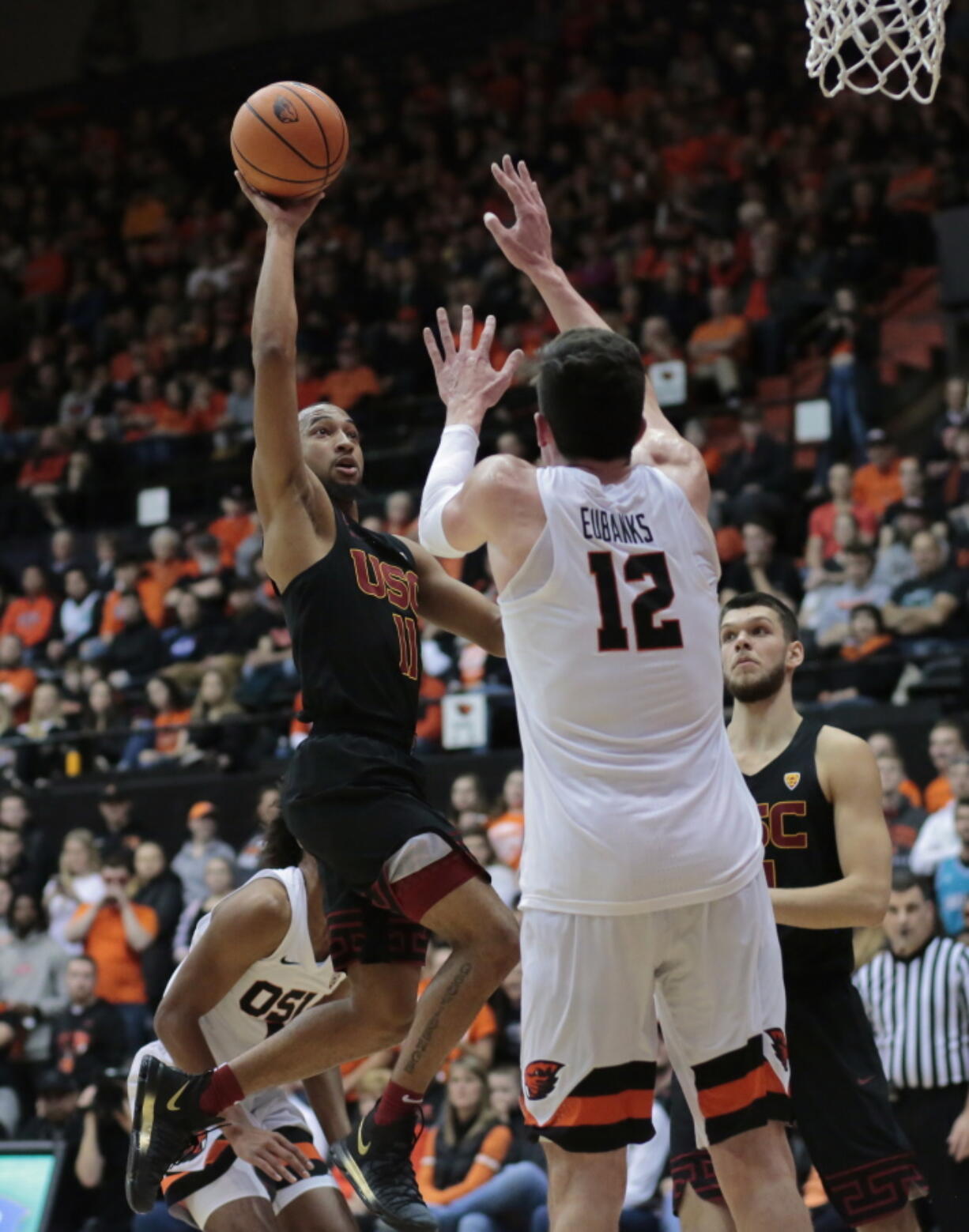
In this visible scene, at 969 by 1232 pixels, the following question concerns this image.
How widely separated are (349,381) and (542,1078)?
1328 cm

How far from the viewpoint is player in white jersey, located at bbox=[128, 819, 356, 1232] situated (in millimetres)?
5316

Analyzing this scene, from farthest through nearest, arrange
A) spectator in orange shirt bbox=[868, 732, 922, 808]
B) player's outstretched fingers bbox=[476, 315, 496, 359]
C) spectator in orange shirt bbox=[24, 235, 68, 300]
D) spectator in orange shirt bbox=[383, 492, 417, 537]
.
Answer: spectator in orange shirt bbox=[24, 235, 68, 300], spectator in orange shirt bbox=[383, 492, 417, 537], spectator in orange shirt bbox=[868, 732, 922, 808], player's outstretched fingers bbox=[476, 315, 496, 359]

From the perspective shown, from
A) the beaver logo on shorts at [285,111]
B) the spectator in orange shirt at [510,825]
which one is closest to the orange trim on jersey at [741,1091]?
the beaver logo on shorts at [285,111]

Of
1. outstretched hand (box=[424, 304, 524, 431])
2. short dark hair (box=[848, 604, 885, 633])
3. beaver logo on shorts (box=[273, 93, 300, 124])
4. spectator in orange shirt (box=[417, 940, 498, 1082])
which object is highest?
beaver logo on shorts (box=[273, 93, 300, 124])

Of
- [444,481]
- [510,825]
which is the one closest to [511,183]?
[444,481]

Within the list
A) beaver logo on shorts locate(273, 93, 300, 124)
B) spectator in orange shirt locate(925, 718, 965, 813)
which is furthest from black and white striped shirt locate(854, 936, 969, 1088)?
beaver logo on shorts locate(273, 93, 300, 124)

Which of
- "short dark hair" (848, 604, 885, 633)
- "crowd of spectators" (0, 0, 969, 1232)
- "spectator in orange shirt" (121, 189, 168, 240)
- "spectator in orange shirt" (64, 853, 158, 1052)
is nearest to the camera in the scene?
"crowd of spectators" (0, 0, 969, 1232)

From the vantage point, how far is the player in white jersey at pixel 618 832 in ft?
12.5

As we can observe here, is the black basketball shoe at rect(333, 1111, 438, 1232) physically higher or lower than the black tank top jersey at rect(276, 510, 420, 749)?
lower

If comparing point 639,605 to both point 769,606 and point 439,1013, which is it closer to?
point 439,1013

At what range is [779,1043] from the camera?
3.96 metres

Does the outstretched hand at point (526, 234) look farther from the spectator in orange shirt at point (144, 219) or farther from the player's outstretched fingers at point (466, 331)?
the spectator in orange shirt at point (144, 219)

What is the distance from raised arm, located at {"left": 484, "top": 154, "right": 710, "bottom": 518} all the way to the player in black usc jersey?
0.22 metres

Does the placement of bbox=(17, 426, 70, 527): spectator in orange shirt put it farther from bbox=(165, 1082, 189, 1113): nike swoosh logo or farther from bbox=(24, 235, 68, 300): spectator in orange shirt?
bbox=(165, 1082, 189, 1113): nike swoosh logo
